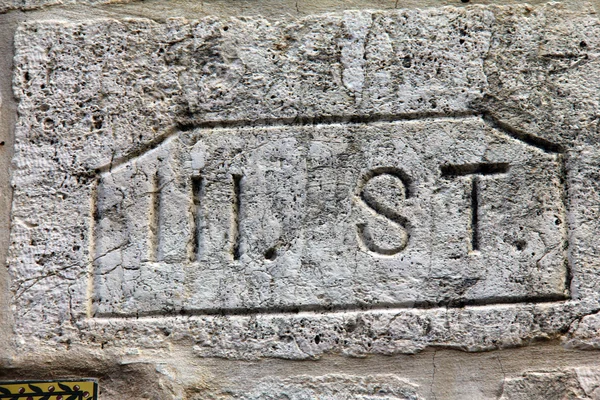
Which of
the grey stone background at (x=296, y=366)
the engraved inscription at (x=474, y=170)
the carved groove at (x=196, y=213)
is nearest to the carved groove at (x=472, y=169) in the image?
the engraved inscription at (x=474, y=170)

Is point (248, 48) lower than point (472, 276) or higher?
higher

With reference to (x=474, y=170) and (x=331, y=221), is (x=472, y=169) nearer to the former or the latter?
(x=474, y=170)

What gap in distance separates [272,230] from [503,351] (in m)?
0.52

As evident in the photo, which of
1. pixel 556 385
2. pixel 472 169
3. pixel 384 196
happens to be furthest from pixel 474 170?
pixel 556 385

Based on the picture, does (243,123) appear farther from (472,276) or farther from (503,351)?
(503,351)

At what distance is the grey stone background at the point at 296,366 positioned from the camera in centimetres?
130

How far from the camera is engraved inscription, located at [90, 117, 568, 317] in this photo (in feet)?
4.38

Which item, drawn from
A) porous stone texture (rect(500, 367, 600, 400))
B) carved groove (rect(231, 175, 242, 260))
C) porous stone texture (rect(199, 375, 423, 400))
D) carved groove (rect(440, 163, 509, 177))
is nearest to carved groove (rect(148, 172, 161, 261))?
carved groove (rect(231, 175, 242, 260))

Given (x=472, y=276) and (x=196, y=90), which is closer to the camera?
(x=472, y=276)

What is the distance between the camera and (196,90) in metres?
1.44

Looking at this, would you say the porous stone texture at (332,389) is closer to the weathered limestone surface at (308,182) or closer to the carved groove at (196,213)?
the weathered limestone surface at (308,182)

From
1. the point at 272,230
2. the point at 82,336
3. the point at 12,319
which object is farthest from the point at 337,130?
the point at 12,319

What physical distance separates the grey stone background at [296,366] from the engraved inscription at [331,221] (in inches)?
4.2

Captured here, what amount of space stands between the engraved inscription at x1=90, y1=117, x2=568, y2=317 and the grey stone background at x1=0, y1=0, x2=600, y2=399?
11 cm
